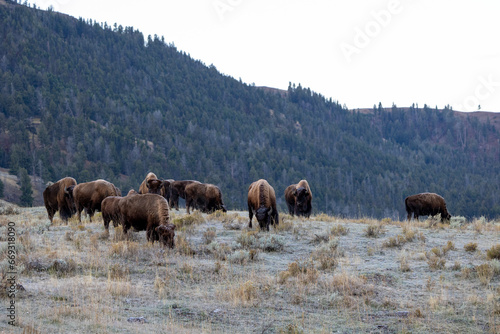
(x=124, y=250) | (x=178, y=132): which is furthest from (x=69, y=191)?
(x=178, y=132)

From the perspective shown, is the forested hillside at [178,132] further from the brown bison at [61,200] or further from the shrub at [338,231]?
the shrub at [338,231]

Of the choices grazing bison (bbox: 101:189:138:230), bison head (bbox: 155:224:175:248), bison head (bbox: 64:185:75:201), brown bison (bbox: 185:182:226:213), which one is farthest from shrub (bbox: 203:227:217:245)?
brown bison (bbox: 185:182:226:213)

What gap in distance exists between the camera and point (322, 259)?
35.5 ft

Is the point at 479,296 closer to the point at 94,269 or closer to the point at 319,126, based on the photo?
the point at 94,269

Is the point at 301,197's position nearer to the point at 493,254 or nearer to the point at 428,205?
the point at 428,205

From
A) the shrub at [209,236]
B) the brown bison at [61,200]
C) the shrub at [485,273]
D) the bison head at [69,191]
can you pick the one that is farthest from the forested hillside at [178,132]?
the shrub at [485,273]

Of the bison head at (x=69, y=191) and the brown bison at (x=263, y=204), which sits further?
the bison head at (x=69, y=191)

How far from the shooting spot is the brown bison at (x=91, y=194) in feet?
57.3

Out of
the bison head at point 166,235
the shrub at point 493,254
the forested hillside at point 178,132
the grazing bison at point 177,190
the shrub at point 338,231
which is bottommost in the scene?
the shrub at point 493,254

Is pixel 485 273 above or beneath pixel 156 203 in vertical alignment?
beneath

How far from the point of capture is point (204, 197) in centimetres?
2478

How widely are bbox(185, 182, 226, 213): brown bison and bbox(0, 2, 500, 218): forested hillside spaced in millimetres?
58499

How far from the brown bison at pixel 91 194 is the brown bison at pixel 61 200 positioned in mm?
1139

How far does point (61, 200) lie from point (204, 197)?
7.93 m
